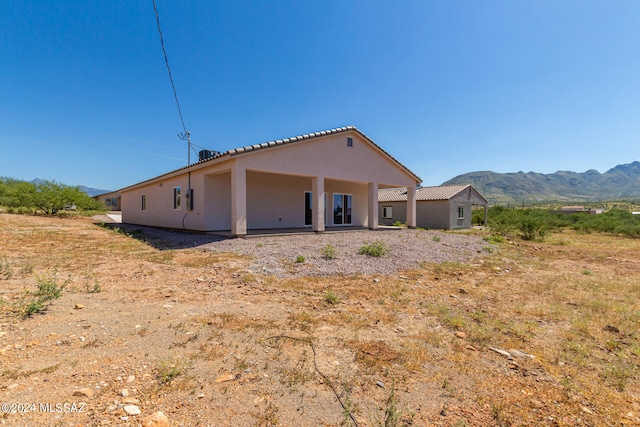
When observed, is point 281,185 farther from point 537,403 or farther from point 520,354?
point 537,403

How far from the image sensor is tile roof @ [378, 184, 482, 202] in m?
23.1

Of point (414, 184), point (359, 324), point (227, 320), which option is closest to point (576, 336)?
point (359, 324)

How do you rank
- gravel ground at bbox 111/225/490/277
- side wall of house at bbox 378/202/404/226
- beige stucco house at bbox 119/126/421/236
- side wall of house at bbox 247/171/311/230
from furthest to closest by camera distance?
side wall of house at bbox 378/202/404/226, side wall of house at bbox 247/171/311/230, beige stucco house at bbox 119/126/421/236, gravel ground at bbox 111/225/490/277

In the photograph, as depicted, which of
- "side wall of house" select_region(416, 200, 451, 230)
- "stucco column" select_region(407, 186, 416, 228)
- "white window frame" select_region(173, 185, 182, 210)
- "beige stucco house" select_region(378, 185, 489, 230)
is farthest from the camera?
"beige stucco house" select_region(378, 185, 489, 230)

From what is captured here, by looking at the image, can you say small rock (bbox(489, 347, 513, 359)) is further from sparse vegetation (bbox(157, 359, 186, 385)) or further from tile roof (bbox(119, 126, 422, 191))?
tile roof (bbox(119, 126, 422, 191))

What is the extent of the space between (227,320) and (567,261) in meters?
10.8

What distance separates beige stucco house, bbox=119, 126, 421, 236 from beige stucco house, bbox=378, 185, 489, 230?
615 centimetres

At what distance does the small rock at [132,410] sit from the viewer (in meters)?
2.00

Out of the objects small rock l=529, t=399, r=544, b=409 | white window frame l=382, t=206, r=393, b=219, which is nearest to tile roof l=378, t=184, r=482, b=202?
white window frame l=382, t=206, r=393, b=219

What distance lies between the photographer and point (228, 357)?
282 cm

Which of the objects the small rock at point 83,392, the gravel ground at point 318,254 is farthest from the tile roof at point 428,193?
the small rock at point 83,392

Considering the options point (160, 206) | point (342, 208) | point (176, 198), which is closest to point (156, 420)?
point (176, 198)

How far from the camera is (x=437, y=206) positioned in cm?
2320

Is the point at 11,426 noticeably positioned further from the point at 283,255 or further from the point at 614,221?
the point at 614,221
